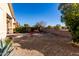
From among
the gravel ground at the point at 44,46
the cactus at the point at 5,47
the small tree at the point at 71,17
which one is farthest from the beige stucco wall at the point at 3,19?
the small tree at the point at 71,17

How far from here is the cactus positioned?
13.3ft

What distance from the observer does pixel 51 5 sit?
4.18m

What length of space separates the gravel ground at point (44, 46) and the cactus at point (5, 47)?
0.14m

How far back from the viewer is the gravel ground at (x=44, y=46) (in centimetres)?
425

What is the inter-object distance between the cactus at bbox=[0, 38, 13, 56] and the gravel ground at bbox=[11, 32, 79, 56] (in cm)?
14

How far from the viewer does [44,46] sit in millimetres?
4277

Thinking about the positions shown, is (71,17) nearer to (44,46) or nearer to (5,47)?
(44,46)

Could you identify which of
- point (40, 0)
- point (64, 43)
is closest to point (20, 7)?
point (40, 0)

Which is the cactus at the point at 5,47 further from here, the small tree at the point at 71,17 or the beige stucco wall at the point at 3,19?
the small tree at the point at 71,17

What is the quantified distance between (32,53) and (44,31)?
51 cm

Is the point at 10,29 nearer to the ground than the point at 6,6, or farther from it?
nearer to the ground

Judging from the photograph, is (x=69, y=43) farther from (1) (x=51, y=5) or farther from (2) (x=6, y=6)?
(2) (x=6, y=6)

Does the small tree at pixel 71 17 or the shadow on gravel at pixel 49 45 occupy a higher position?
the small tree at pixel 71 17

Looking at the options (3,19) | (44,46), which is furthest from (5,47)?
(44,46)
